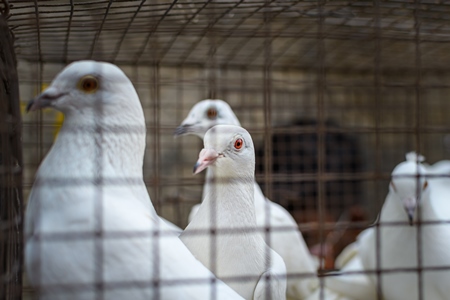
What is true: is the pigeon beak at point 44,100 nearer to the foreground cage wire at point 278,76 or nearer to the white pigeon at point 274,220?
the foreground cage wire at point 278,76

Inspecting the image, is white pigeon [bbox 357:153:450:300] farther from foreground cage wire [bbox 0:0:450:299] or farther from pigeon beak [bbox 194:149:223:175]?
pigeon beak [bbox 194:149:223:175]

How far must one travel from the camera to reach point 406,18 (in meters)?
2.63

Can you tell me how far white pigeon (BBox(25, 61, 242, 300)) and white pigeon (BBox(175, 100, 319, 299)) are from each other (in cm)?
105

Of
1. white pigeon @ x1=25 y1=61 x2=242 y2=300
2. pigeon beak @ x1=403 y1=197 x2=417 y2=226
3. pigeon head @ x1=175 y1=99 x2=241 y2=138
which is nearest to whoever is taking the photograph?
white pigeon @ x1=25 y1=61 x2=242 y2=300

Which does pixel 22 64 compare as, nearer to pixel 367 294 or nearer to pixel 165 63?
pixel 165 63

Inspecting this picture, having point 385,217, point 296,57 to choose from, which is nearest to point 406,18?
point 385,217

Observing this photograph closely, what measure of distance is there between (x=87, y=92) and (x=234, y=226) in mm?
714

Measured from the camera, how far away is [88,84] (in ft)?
5.26

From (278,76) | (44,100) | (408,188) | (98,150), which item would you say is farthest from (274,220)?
(278,76)

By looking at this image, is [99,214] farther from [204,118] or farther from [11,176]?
[204,118]

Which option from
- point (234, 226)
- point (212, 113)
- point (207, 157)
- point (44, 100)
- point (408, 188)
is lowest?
point (234, 226)

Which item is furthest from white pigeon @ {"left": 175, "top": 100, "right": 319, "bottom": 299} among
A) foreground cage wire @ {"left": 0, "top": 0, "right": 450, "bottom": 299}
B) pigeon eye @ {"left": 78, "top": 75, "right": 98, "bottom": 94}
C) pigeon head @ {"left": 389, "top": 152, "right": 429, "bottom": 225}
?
pigeon eye @ {"left": 78, "top": 75, "right": 98, "bottom": 94}

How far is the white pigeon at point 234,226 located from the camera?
1.89 metres

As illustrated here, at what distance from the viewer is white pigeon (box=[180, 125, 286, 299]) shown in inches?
74.4
